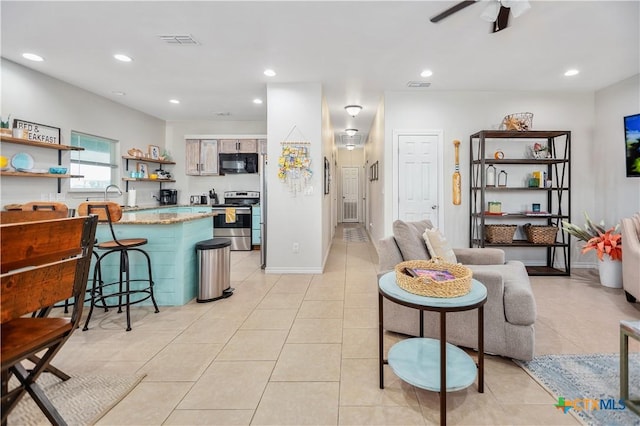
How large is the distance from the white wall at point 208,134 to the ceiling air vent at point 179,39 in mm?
3448

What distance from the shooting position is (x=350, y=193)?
11094 millimetres

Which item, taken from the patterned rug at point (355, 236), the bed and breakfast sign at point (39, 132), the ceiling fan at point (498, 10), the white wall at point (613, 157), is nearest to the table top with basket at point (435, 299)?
the ceiling fan at point (498, 10)

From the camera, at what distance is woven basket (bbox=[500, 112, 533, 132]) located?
425 centimetres

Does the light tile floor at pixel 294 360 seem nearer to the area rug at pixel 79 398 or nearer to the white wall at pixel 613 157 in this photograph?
the area rug at pixel 79 398

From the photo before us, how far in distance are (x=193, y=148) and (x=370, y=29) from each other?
4689 millimetres

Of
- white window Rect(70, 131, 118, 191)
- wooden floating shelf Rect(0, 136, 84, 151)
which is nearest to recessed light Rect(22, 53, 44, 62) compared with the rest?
wooden floating shelf Rect(0, 136, 84, 151)

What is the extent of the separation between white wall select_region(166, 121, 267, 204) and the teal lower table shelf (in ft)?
17.3

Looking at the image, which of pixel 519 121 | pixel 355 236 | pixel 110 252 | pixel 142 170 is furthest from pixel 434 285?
pixel 355 236

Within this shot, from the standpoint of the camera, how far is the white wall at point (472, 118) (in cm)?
454

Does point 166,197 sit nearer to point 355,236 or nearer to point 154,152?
point 154,152

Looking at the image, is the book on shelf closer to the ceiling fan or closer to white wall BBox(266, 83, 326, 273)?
the ceiling fan

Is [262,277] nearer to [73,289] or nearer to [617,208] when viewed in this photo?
[73,289]

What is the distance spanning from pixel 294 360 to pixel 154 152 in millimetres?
5413

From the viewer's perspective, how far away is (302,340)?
7.76 feet
